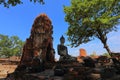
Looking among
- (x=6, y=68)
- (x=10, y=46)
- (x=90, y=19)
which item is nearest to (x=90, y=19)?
(x=90, y=19)

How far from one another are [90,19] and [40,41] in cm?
1676

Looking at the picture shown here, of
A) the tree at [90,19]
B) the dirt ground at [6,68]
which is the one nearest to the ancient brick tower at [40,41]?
the dirt ground at [6,68]

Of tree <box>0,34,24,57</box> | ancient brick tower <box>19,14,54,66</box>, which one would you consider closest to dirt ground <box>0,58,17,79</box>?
ancient brick tower <box>19,14,54,66</box>

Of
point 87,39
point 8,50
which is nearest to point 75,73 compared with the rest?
point 87,39

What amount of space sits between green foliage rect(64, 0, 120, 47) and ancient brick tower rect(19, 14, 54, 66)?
50.1 ft

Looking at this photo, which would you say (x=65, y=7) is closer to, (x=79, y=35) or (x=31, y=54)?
(x=79, y=35)

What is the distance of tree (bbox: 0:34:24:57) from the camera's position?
64.0 m

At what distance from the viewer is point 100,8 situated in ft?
117

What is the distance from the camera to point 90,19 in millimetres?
34688

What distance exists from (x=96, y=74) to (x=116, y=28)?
2772cm

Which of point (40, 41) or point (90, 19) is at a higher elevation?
point (90, 19)

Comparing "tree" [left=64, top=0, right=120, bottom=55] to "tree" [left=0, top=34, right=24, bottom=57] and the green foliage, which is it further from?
"tree" [left=0, top=34, right=24, bottom=57]

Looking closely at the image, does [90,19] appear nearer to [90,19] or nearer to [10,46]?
[90,19]

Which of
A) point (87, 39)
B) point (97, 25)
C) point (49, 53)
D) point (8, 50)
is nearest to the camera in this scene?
point (49, 53)
